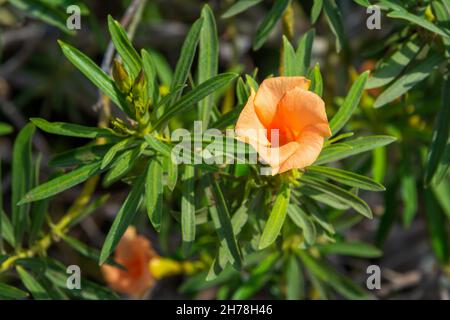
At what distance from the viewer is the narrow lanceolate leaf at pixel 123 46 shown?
67.1 inches

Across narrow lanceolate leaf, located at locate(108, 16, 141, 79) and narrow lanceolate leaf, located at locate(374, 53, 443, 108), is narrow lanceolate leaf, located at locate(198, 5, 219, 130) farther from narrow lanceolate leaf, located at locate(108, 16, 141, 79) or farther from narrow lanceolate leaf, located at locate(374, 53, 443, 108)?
narrow lanceolate leaf, located at locate(374, 53, 443, 108)

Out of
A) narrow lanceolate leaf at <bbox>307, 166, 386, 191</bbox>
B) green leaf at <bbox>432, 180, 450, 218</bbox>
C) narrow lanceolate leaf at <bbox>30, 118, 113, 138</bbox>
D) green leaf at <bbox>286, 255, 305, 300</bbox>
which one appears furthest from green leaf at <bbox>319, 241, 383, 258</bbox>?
narrow lanceolate leaf at <bbox>30, 118, 113, 138</bbox>

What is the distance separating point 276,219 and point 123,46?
552 mm

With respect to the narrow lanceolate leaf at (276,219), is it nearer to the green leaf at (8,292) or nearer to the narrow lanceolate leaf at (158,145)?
the narrow lanceolate leaf at (158,145)

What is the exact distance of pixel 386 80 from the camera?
1907 millimetres

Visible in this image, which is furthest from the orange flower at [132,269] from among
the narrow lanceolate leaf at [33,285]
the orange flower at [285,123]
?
the orange flower at [285,123]

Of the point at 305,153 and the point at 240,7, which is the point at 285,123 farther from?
the point at 240,7

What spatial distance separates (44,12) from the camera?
2250 mm

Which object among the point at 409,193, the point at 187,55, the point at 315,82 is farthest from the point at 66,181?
the point at 409,193

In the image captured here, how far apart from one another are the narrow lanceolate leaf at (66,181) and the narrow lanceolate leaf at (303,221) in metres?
0.51

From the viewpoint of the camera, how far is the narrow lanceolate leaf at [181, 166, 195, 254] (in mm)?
1741

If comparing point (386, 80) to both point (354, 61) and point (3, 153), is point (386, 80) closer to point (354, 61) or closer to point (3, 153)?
point (354, 61)
